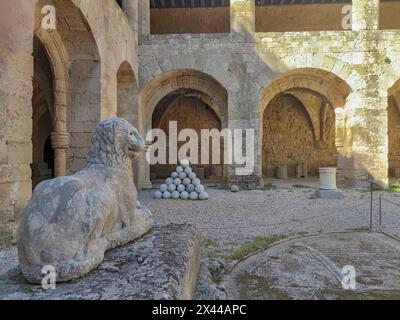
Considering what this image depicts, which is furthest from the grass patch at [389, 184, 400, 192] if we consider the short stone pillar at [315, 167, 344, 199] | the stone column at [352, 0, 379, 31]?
the stone column at [352, 0, 379, 31]

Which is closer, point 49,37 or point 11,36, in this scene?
point 11,36

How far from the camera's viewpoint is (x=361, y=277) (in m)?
2.77

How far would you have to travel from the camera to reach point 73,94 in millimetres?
6215

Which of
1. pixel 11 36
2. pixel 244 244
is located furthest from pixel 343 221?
pixel 11 36

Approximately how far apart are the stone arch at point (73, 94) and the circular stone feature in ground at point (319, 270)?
4.50m

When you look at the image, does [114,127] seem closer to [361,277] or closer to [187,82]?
[361,277]

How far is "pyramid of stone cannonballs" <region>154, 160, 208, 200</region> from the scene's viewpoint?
7.44m

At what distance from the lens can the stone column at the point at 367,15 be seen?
8898 millimetres

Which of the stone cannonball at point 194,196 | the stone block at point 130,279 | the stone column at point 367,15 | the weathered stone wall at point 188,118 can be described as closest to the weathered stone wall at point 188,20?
the weathered stone wall at point 188,118

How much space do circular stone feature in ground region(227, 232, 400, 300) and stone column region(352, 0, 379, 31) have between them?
740 centimetres

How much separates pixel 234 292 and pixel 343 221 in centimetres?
330

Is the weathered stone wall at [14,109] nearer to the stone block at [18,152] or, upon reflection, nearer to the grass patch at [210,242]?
the stone block at [18,152]

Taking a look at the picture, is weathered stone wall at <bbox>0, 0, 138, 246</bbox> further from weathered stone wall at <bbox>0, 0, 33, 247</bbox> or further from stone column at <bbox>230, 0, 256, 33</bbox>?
stone column at <bbox>230, 0, 256, 33</bbox>

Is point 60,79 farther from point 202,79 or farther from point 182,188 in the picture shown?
point 202,79
